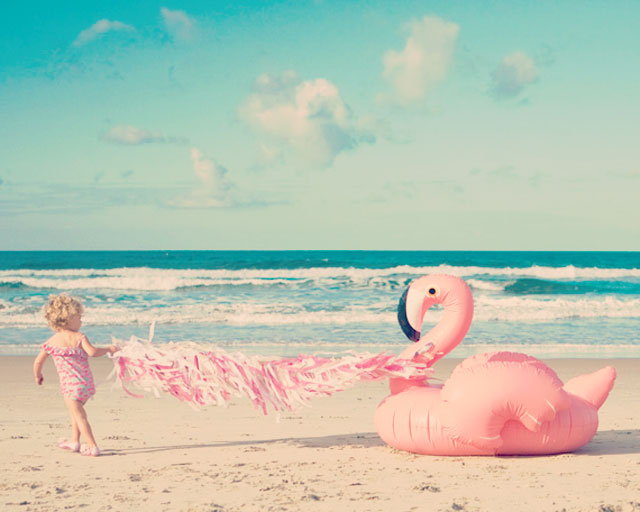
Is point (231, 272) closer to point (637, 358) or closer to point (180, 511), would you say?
point (637, 358)

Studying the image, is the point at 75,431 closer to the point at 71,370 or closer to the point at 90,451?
the point at 90,451

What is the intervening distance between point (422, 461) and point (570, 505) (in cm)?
118

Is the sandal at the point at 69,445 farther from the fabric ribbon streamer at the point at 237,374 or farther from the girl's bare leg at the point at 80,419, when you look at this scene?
the fabric ribbon streamer at the point at 237,374

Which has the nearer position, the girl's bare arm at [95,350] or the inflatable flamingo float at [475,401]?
the inflatable flamingo float at [475,401]

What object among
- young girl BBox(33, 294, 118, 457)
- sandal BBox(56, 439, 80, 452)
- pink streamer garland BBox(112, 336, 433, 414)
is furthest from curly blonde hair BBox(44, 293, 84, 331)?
sandal BBox(56, 439, 80, 452)

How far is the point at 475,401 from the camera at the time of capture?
4.52 m

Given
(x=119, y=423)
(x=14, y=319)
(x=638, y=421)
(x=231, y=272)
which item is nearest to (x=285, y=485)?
(x=119, y=423)

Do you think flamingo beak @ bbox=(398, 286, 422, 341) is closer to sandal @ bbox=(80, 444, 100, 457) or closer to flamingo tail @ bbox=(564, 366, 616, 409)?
flamingo tail @ bbox=(564, 366, 616, 409)

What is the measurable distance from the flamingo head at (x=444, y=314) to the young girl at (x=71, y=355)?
2.22m

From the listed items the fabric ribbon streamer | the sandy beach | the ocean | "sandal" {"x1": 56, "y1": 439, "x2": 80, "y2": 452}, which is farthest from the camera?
the ocean

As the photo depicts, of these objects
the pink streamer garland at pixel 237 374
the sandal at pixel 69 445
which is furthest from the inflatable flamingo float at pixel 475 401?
the sandal at pixel 69 445

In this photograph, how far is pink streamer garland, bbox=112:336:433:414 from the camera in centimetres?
474

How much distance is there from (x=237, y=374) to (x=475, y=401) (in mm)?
1644

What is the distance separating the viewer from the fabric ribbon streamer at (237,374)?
4742 mm
